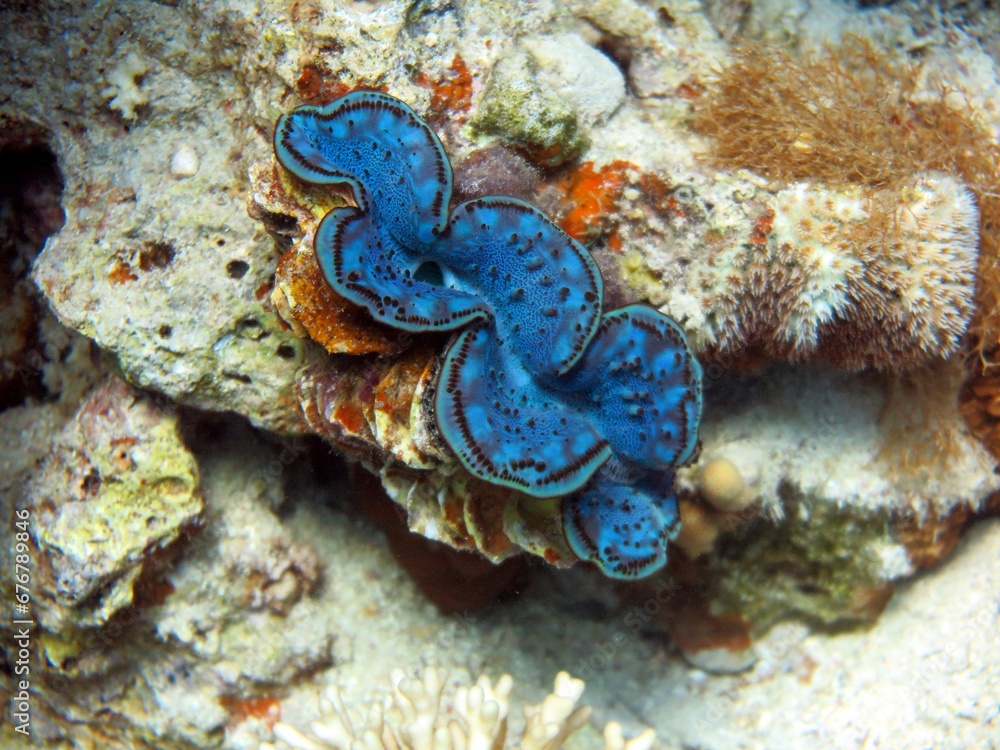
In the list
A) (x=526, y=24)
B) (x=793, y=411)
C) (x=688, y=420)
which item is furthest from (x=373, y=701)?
(x=526, y=24)

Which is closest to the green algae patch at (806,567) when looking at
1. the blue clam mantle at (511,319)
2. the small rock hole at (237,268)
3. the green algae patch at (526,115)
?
the blue clam mantle at (511,319)

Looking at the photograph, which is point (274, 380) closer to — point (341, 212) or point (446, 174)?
point (341, 212)

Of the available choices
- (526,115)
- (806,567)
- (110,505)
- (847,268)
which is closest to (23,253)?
(110,505)

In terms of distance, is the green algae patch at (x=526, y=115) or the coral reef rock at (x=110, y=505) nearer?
the green algae patch at (x=526, y=115)

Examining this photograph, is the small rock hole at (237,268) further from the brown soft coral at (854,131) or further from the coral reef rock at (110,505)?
the brown soft coral at (854,131)

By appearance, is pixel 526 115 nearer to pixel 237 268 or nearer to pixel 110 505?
pixel 237 268

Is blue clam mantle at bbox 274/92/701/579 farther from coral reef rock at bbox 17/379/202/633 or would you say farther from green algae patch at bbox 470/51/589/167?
coral reef rock at bbox 17/379/202/633
